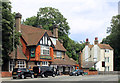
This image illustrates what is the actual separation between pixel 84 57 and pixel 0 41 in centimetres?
5410

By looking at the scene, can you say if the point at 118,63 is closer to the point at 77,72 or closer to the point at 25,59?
the point at 77,72

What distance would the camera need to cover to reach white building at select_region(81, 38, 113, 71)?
8225cm

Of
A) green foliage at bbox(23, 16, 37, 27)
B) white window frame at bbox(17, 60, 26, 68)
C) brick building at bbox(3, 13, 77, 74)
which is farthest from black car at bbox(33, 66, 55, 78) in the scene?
green foliage at bbox(23, 16, 37, 27)

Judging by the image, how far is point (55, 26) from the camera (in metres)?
64.2

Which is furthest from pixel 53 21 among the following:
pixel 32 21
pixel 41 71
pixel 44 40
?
pixel 41 71

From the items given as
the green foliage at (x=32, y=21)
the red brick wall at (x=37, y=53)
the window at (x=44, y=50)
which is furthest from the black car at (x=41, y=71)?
the green foliage at (x=32, y=21)

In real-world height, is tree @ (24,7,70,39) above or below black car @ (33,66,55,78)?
above

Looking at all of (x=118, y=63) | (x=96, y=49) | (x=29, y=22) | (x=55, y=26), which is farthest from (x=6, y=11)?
(x=118, y=63)

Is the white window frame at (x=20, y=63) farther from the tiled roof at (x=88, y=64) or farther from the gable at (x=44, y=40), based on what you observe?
the tiled roof at (x=88, y=64)

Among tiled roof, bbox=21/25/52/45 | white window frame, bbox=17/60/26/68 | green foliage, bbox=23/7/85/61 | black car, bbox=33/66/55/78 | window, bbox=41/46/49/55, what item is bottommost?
black car, bbox=33/66/55/78

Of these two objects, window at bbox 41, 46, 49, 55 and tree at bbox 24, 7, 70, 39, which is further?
tree at bbox 24, 7, 70, 39

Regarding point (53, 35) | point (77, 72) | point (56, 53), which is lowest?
point (77, 72)

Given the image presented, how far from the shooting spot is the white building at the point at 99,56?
270 feet

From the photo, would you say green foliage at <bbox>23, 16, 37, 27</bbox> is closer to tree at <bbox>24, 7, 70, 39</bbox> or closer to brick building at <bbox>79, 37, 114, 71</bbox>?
tree at <bbox>24, 7, 70, 39</bbox>
